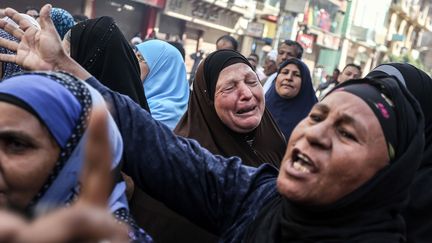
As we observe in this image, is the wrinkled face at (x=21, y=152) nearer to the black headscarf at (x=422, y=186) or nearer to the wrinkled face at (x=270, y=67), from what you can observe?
the black headscarf at (x=422, y=186)

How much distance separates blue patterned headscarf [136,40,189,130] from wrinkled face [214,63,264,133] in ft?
2.21

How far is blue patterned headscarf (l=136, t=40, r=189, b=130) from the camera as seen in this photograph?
3.27m

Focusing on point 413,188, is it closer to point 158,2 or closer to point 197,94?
point 197,94

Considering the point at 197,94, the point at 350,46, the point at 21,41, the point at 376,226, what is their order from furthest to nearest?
the point at 350,46
the point at 197,94
the point at 21,41
the point at 376,226

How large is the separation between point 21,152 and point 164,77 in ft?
7.33

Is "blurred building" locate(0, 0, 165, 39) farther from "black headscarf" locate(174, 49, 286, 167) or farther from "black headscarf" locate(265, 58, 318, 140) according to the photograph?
"black headscarf" locate(174, 49, 286, 167)

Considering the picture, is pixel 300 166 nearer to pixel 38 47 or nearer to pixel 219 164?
pixel 219 164

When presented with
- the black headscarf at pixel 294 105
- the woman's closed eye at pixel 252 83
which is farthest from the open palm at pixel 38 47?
the black headscarf at pixel 294 105

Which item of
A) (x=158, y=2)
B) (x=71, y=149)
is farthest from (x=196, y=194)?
(x=158, y=2)

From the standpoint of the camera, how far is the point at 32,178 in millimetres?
1122

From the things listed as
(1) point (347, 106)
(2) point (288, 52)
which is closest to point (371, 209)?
(1) point (347, 106)

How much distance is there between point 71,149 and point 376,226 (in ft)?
2.48

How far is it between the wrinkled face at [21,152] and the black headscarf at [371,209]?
24.2 inches

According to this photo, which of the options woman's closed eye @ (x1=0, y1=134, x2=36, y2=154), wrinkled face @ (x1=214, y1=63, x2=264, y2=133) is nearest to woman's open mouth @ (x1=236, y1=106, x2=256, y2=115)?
wrinkled face @ (x1=214, y1=63, x2=264, y2=133)
